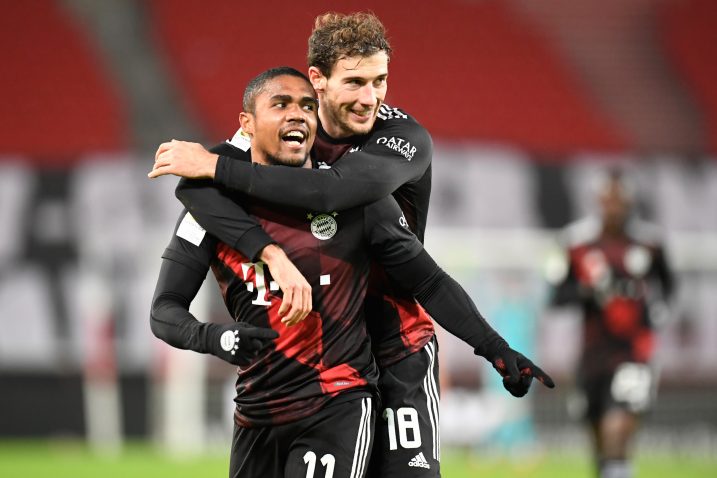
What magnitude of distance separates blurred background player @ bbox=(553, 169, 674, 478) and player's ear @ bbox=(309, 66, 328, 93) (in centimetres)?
469

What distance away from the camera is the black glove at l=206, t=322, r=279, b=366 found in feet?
12.4

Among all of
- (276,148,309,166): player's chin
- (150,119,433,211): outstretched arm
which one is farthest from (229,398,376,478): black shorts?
(276,148,309,166): player's chin

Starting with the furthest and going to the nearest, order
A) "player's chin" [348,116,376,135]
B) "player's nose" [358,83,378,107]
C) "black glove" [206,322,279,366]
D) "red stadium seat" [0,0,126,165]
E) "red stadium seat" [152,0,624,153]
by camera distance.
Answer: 1. "red stadium seat" [152,0,624,153]
2. "red stadium seat" [0,0,126,165]
3. "player's chin" [348,116,376,135]
4. "player's nose" [358,83,378,107]
5. "black glove" [206,322,279,366]

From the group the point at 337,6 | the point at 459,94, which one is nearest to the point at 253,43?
the point at 337,6

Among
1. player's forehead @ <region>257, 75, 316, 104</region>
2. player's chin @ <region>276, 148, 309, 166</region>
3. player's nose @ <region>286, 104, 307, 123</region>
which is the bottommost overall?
player's chin @ <region>276, 148, 309, 166</region>

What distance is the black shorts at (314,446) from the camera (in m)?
4.19

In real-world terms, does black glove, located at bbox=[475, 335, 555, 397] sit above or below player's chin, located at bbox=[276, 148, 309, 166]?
below

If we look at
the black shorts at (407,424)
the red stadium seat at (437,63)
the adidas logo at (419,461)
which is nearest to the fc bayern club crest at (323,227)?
the black shorts at (407,424)

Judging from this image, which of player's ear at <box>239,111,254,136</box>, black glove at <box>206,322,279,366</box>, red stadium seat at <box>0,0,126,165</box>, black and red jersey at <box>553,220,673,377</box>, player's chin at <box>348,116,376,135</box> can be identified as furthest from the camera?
red stadium seat at <box>0,0,126,165</box>

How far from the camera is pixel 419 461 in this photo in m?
4.62

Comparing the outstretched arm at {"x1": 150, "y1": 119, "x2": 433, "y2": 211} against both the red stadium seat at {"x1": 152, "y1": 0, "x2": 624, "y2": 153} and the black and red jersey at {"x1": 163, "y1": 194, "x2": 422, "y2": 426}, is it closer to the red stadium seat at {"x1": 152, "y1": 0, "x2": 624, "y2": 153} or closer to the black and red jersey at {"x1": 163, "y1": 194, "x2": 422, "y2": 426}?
the black and red jersey at {"x1": 163, "y1": 194, "x2": 422, "y2": 426}

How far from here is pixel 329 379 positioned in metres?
4.25

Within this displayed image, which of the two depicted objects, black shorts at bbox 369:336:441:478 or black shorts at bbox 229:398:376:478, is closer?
black shorts at bbox 229:398:376:478

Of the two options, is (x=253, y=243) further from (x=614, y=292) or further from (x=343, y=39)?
(x=614, y=292)
